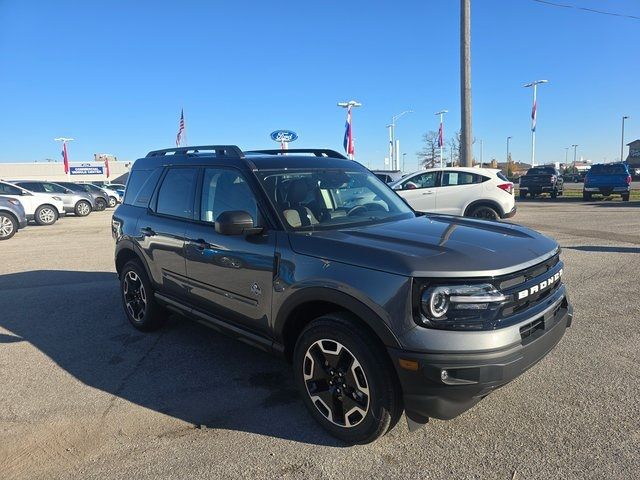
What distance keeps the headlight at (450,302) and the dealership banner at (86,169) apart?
8191 cm

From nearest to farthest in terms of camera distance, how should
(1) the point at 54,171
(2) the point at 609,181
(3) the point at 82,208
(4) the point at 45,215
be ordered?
1. (4) the point at 45,215
2. (2) the point at 609,181
3. (3) the point at 82,208
4. (1) the point at 54,171

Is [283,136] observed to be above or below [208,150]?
above

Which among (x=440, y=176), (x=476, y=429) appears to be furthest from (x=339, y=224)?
(x=440, y=176)

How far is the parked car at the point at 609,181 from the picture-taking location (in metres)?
21.8

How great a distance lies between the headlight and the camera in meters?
2.57

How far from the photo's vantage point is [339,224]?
3.54m

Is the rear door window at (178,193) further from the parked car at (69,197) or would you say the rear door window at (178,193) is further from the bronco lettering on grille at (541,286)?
the parked car at (69,197)

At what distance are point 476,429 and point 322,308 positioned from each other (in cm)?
128

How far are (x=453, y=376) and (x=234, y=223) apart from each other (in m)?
1.74

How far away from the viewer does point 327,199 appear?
3.80 m

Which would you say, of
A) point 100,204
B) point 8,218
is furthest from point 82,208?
point 8,218

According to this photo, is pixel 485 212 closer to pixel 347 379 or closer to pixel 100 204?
pixel 347 379

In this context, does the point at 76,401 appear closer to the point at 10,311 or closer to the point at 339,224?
the point at 339,224

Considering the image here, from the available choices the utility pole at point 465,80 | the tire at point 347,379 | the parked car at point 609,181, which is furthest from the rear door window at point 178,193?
the parked car at point 609,181
